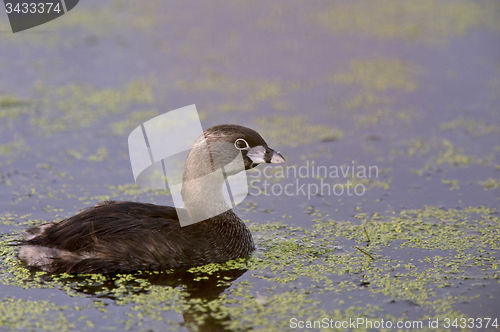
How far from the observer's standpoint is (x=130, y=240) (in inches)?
242

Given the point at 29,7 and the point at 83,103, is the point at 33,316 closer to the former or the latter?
the point at 83,103

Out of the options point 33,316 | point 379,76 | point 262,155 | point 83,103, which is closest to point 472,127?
point 379,76

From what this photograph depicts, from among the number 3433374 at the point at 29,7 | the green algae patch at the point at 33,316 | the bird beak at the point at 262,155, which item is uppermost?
the number 3433374 at the point at 29,7

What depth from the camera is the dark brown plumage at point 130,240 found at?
6.06 m

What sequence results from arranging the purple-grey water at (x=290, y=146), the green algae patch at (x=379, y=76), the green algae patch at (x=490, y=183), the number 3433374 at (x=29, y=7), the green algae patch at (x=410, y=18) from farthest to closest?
the green algae patch at (x=410, y=18), the number 3433374 at (x=29, y=7), the green algae patch at (x=379, y=76), the green algae patch at (x=490, y=183), the purple-grey water at (x=290, y=146)

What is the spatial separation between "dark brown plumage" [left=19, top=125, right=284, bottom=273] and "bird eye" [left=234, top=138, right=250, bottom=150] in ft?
0.11

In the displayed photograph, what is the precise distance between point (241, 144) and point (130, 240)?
1489 millimetres

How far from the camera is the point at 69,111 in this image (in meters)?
11.2

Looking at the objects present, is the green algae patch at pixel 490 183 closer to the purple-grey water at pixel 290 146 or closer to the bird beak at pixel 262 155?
the purple-grey water at pixel 290 146

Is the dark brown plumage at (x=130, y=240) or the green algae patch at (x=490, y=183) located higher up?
the dark brown plumage at (x=130, y=240)

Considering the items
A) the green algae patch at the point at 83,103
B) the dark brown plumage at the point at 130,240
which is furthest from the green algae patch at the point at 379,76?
the dark brown plumage at the point at 130,240

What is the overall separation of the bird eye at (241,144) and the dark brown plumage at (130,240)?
1.3 inches

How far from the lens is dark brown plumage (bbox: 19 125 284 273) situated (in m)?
6.06

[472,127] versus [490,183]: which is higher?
[472,127]
